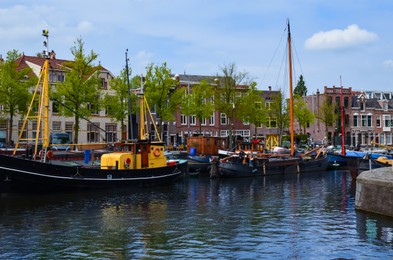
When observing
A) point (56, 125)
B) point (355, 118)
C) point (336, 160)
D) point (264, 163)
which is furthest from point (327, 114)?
point (56, 125)

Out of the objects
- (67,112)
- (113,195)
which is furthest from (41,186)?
(67,112)

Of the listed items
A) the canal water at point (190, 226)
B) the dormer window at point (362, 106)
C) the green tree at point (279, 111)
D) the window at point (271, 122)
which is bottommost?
the canal water at point (190, 226)

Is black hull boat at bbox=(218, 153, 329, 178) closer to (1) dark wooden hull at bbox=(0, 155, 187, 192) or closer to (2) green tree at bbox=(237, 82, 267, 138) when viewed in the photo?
(1) dark wooden hull at bbox=(0, 155, 187, 192)

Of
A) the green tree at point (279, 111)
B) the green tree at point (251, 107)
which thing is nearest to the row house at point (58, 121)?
the green tree at point (251, 107)

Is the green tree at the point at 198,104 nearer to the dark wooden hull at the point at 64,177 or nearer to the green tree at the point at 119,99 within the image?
the green tree at the point at 119,99

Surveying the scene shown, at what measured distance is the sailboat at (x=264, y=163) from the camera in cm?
4438

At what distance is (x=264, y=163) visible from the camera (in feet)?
153

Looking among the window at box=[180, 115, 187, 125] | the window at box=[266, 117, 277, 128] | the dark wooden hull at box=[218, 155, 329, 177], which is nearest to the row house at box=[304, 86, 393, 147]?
the window at box=[266, 117, 277, 128]

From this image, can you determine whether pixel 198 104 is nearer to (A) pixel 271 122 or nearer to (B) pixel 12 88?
(A) pixel 271 122

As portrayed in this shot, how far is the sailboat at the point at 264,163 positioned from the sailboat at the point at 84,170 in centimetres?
642

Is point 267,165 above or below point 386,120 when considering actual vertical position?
below

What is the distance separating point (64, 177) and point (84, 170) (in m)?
1.39

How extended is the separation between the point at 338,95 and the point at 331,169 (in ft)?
140

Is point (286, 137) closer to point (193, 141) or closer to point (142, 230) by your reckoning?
point (193, 141)
